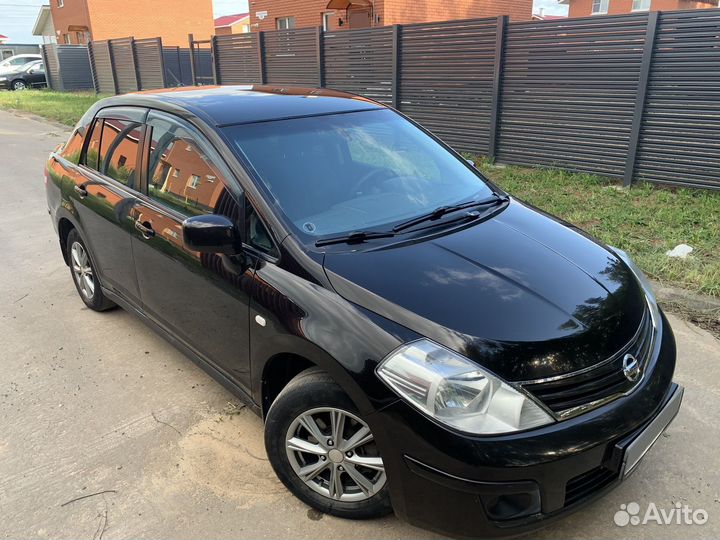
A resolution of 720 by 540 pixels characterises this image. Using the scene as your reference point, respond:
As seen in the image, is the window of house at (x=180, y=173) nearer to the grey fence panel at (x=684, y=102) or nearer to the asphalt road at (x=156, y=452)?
the asphalt road at (x=156, y=452)

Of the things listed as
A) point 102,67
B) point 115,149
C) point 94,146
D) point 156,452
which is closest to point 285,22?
point 102,67

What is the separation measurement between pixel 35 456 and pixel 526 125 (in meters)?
7.64

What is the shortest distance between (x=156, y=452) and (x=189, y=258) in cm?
101

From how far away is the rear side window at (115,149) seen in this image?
3.55 m

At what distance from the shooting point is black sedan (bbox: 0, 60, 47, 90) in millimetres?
28842

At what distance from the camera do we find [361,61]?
35.0ft

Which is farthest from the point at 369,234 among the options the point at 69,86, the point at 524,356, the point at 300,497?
the point at 69,86

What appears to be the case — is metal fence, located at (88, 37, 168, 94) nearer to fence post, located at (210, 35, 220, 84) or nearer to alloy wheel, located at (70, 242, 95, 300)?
A: fence post, located at (210, 35, 220, 84)

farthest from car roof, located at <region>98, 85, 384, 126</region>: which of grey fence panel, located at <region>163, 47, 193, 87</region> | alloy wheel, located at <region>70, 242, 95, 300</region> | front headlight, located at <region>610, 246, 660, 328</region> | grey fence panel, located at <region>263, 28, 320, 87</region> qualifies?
grey fence panel, located at <region>163, 47, 193, 87</region>

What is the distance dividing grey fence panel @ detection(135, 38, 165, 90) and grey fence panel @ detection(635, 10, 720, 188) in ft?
52.5

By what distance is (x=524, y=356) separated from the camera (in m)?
2.04

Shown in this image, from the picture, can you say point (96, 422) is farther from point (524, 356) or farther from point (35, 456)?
point (524, 356)

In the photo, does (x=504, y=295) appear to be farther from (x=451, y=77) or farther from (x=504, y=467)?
(x=451, y=77)
